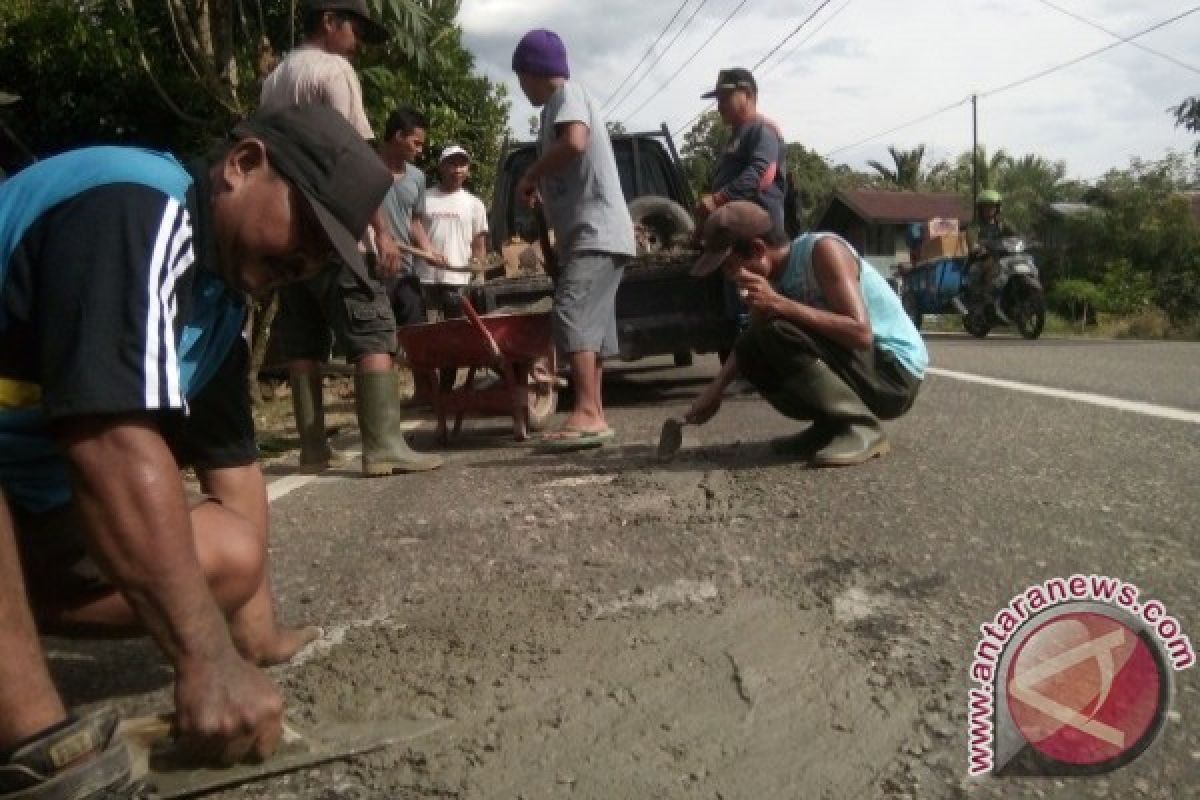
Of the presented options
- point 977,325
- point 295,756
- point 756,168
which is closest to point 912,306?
point 977,325

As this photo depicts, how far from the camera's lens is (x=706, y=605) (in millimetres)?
2631

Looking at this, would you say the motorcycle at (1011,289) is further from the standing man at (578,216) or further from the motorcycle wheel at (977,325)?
the standing man at (578,216)

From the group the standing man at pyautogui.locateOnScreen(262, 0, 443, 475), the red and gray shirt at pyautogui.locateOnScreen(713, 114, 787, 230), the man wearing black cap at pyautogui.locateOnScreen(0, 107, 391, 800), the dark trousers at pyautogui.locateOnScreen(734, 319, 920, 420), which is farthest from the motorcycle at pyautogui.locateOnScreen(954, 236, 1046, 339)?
the man wearing black cap at pyautogui.locateOnScreen(0, 107, 391, 800)

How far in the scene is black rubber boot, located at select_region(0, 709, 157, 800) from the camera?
1539mm

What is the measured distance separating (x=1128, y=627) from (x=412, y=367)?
4165 millimetres

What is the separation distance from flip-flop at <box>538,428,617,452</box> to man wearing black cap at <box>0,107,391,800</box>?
294cm

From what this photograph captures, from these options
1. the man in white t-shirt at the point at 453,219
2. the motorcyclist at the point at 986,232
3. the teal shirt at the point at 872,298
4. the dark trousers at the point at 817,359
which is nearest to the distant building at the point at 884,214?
the motorcyclist at the point at 986,232

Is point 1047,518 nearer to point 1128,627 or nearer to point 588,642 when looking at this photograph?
point 1128,627

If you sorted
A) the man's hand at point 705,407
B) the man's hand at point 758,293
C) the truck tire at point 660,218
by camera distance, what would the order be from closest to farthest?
the man's hand at point 758,293 → the man's hand at point 705,407 → the truck tire at point 660,218

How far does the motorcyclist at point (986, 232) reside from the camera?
13172 millimetres

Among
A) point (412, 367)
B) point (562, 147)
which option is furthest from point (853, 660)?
point (412, 367)

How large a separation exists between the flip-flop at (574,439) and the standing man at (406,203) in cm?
149

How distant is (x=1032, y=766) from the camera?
176 centimetres

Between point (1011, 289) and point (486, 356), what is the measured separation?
9466 millimetres
